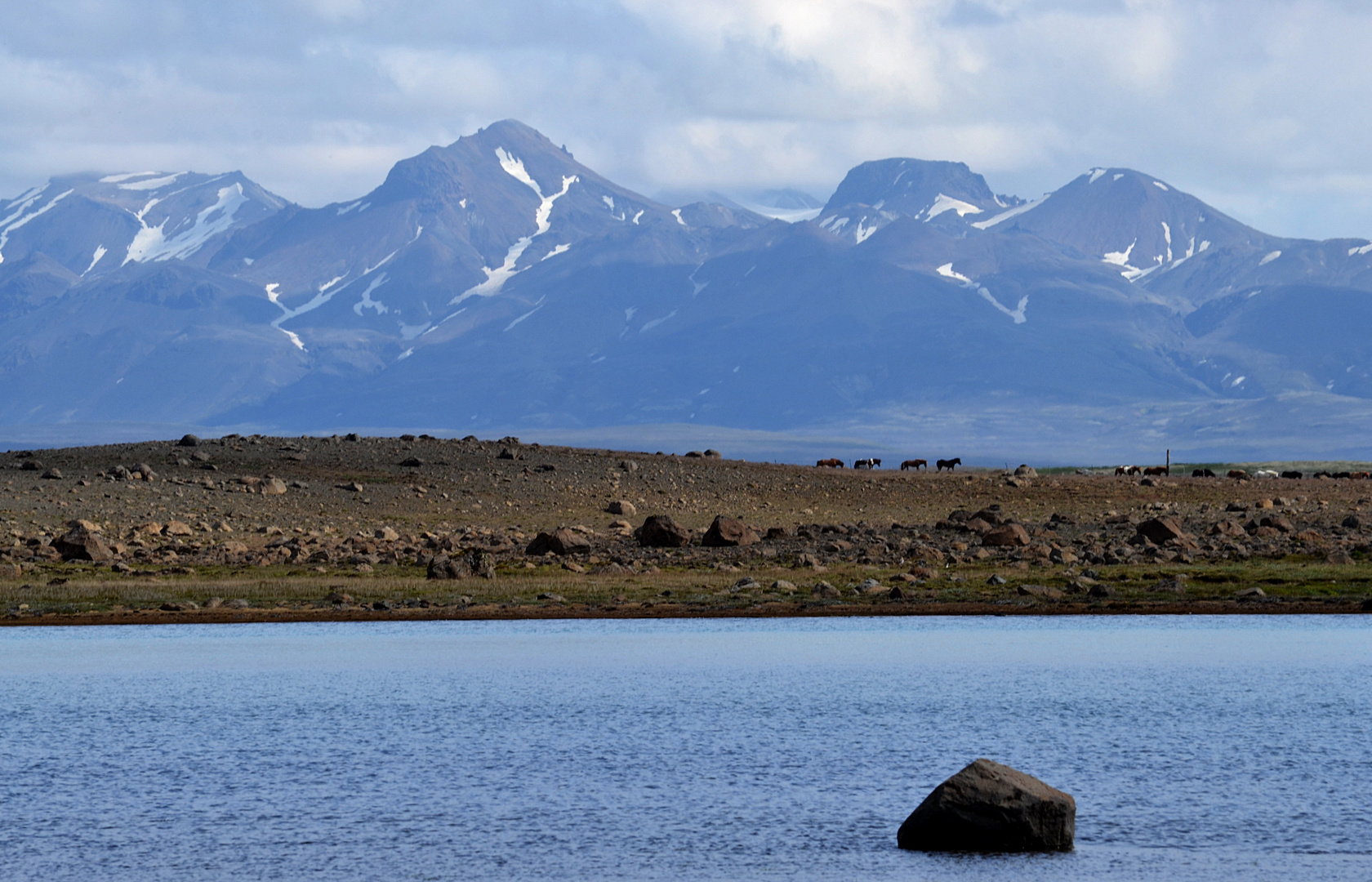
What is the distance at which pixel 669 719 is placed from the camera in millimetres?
32500

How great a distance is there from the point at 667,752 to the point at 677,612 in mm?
25704

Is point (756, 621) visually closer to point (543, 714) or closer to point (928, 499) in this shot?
point (543, 714)

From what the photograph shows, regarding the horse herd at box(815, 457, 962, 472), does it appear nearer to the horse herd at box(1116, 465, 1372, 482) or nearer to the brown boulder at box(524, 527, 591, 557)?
the horse herd at box(1116, 465, 1372, 482)

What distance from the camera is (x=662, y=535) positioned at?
71.3m

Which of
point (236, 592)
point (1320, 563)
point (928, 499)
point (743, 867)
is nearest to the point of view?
point (743, 867)

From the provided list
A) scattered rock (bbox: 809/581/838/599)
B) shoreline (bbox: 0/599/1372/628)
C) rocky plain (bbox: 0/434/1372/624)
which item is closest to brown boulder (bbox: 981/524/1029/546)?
rocky plain (bbox: 0/434/1372/624)

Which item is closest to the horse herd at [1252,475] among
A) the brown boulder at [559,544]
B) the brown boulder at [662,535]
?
the brown boulder at [662,535]

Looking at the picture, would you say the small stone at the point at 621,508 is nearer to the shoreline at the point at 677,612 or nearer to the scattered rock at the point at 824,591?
the scattered rock at the point at 824,591

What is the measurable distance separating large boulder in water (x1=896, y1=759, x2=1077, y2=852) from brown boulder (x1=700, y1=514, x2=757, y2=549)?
48869mm

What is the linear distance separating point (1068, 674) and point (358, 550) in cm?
3857

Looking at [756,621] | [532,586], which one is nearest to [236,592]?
[532,586]

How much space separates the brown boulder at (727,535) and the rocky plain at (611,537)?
0.33 feet

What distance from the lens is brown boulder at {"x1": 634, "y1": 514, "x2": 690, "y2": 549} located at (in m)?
71.1

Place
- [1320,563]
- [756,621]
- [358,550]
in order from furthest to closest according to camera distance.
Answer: [358,550] < [1320,563] < [756,621]
